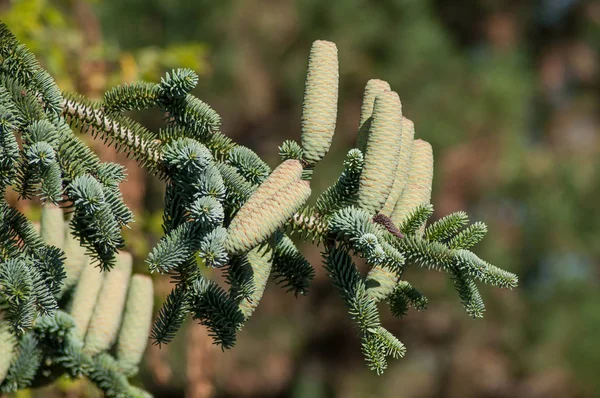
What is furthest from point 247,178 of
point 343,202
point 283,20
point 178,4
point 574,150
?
point 574,150

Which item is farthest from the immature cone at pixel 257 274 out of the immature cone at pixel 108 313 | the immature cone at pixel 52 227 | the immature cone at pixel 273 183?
the immature cone at pixel 52 227

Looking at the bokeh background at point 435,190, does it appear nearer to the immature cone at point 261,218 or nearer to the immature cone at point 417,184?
the immature cone at point 417,184

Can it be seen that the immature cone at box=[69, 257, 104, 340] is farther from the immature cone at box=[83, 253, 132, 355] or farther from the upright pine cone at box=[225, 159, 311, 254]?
the upright pine cone at box=[225, 159, 311, 254]

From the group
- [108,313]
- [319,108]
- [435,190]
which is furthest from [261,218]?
[435,190]

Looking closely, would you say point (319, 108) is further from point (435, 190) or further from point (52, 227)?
point (435, 190)

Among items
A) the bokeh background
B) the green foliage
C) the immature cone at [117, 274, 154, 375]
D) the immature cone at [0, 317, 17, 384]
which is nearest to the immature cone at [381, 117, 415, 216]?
the green foliage
